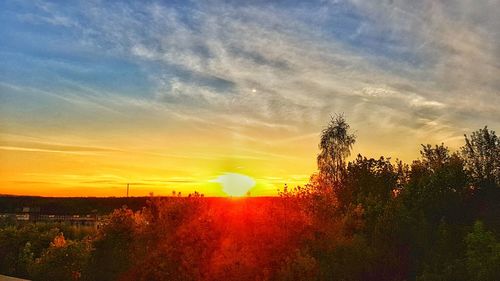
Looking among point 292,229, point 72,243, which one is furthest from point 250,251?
point 72,243

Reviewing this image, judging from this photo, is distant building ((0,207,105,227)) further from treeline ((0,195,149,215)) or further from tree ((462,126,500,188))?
treeline ((0,195,149,215))

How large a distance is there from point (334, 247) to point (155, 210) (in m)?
5.55

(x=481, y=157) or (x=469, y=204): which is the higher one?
(x=481, y=157)

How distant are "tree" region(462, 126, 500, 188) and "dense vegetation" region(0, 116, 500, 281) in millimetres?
354

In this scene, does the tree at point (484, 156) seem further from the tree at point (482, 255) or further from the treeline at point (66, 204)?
the treeline at point (66, 204)

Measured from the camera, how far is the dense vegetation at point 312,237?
11.9 m

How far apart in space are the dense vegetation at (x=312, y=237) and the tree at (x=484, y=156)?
354mm

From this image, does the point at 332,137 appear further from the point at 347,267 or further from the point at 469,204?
the point at 347,267

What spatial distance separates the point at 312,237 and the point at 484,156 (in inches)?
375

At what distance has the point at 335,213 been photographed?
45.6ft

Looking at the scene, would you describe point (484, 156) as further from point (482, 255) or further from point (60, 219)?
point (60, 219)

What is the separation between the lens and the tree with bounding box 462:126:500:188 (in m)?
17.0

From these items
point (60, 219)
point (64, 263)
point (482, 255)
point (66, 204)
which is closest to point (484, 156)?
point (482, 255)

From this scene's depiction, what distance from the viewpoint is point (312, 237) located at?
1227 centimetres
